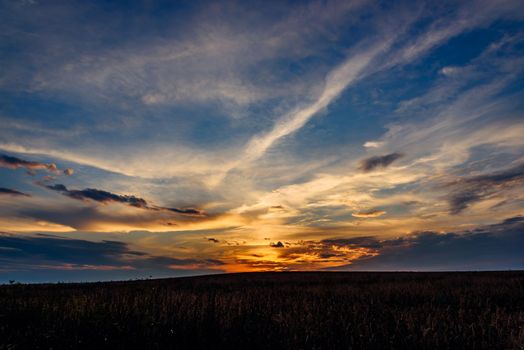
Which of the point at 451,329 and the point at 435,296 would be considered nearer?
the point at 451,329

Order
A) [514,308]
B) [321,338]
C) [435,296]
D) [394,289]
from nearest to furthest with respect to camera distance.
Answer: [321,338], [514,308], [435,296], [394,289]

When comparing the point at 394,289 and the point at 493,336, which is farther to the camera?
the point at 394,289

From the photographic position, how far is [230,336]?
648 cm

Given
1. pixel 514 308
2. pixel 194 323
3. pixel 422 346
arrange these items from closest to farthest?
1. pixel 422 346
2. pixel 194 323
3. pixel 514 308

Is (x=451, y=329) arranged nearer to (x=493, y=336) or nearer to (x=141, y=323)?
(x=493, y=336)

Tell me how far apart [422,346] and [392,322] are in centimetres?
196

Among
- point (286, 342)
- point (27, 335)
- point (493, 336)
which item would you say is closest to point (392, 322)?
point (493, 336)

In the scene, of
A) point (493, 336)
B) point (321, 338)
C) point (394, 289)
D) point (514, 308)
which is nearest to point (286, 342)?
point (321, 338)

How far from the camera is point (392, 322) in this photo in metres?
7.96

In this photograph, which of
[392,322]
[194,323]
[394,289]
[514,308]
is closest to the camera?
[194,323]

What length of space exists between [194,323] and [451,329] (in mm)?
4868

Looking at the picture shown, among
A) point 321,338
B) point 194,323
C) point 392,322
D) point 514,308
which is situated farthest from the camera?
point 514,308

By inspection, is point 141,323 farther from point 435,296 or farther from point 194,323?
point 435,296

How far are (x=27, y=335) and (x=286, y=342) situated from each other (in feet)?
14.8
